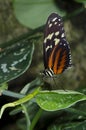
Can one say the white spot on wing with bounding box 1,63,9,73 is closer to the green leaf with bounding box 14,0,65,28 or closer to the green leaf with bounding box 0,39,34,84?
the green leaf with bounding box 0,39,34,84

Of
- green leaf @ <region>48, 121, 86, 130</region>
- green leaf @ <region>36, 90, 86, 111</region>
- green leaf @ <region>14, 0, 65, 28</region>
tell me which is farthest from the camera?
green leaf @ <region>14, 0, 65, 28</region>

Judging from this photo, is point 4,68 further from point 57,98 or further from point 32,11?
point 32,11

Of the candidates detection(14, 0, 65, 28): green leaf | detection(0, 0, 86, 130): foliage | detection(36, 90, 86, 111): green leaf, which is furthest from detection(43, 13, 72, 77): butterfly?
detection(14, 0, 65, 28): green leaf

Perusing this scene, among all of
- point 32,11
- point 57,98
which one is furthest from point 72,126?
point 32,11

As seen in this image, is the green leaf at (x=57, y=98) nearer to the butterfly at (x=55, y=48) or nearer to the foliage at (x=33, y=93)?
the foliage at (x=33, y=93)

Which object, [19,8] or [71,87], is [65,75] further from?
[19,8]

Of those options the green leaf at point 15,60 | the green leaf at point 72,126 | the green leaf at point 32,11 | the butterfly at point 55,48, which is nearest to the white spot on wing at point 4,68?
the green leaf at point 15,60
